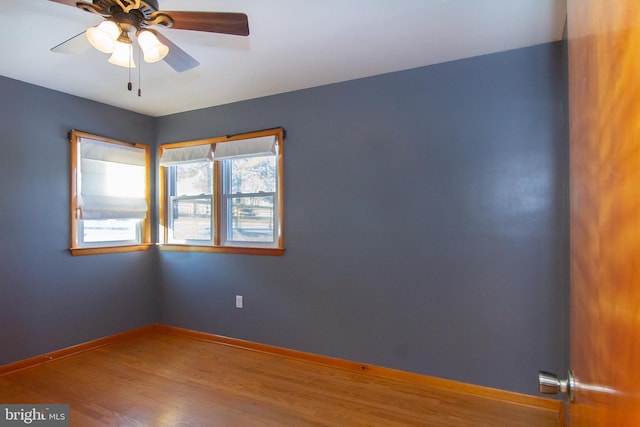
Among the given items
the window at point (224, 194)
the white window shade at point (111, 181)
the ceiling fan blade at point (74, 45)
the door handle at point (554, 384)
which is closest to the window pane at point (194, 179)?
the window at point (224, 194)

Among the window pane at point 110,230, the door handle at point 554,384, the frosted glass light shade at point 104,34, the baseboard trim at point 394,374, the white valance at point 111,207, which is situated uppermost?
the frosted glass light shade at point 104,34

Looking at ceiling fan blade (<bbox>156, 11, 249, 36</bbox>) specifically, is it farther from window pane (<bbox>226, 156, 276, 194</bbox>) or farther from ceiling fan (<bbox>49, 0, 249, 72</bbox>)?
window pane (<bbox>226, 156, 276, 194</bbox>)

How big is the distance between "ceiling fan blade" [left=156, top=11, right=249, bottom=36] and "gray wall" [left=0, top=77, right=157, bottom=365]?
2.17 m

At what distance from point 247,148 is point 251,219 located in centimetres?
71

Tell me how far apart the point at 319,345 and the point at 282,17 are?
2.51 meters

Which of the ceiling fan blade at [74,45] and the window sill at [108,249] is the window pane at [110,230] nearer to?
the window sill at [108,249]

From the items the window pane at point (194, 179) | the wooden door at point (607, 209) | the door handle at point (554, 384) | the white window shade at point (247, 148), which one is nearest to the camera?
the wooden door at point (607, 209)

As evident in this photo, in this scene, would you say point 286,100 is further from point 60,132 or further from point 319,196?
point 60,132

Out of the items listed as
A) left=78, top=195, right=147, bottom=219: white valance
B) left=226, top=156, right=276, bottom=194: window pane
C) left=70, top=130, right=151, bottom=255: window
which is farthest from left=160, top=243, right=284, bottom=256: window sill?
left=226, top=156, right=276, bottom=194: window pane

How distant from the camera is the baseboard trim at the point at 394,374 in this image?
222cm

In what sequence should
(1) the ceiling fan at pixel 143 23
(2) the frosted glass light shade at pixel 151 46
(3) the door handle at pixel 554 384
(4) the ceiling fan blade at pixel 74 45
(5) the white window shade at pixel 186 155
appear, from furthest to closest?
(5) the white window shade at pixel 186 155, (4) the ceiling fan blade at pixel 74 45, (2) the frosted glass light shade at pixel 151 46, (1) the ceiling fan at pixel 143 23, (3) the door handle at pixel 554 384

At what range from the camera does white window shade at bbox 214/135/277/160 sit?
10.2ft

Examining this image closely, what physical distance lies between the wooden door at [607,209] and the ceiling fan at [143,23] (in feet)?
4.54

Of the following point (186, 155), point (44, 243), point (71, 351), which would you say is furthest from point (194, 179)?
point (71, 351)
